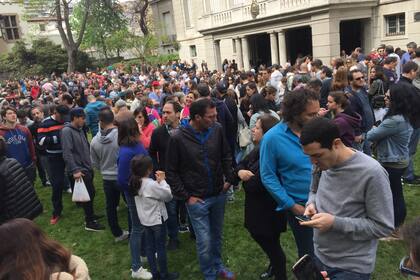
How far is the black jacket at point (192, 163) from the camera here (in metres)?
3.70

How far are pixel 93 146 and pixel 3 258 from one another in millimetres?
3519

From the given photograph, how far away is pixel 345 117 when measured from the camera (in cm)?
422

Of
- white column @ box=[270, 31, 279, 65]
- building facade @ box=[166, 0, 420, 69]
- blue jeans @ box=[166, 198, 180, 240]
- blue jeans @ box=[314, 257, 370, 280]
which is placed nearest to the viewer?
blue jeans @ box=[314, 257, 370, 280]

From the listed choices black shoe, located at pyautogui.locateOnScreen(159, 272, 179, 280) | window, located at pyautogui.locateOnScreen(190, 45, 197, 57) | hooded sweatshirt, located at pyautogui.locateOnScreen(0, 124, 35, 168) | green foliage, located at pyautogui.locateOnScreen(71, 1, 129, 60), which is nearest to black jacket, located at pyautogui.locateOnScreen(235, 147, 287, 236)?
black shoe, located at pyautogui.locateOnScreen(159, 272, 179, 280)

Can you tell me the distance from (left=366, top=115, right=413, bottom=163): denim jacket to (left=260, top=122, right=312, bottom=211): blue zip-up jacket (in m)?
1.72

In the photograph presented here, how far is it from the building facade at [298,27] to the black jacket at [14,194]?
16.5 metres

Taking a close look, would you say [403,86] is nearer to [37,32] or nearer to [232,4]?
[232,4]

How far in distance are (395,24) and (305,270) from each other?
744 inches

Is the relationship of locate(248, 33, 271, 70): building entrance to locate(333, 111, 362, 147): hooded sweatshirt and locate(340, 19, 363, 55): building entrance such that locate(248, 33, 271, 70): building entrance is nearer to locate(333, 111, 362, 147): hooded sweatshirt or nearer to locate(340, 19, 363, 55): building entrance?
locate(340, 19, 363, 55): building entrance

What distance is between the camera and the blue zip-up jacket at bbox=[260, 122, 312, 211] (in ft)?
10.2

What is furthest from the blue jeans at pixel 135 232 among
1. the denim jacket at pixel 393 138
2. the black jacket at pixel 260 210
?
the denim jacket at pixel 393 138

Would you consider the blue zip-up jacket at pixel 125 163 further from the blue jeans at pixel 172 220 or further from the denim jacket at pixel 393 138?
the denim jacket at pixel 393 138

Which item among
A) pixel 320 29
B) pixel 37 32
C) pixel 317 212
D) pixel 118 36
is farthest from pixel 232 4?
pixel 37 32

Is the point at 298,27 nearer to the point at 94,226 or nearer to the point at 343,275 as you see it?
the point at 94,226
